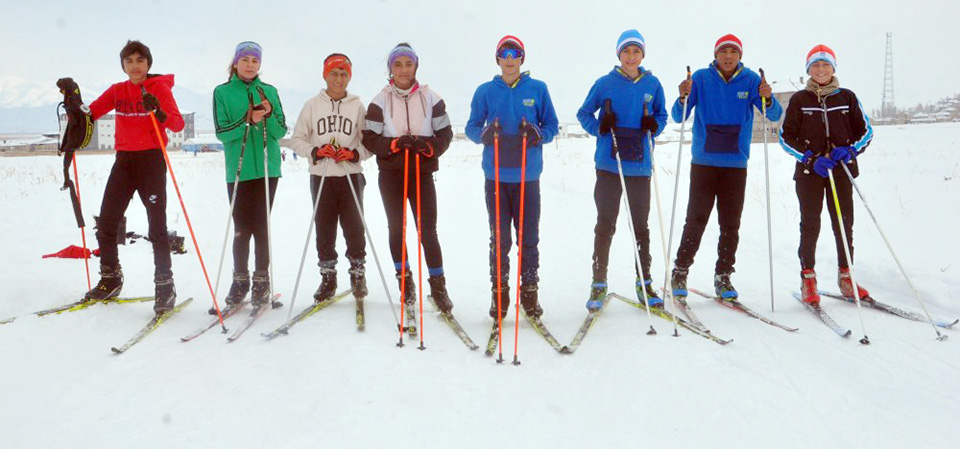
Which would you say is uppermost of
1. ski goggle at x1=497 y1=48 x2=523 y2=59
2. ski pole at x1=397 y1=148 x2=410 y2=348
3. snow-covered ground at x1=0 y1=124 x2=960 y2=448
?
ski goggle at x1=497 y1=48 x2=523 y2=59

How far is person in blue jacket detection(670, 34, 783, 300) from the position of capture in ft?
15.0

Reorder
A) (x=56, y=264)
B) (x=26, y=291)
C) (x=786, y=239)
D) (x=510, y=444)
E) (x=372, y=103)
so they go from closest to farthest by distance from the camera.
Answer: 1. (x=510, y=444)
2. (x=372, y=103)
3. (x=26, y=291)
4. (x=56, y=264)
5. (x=786, y=239)

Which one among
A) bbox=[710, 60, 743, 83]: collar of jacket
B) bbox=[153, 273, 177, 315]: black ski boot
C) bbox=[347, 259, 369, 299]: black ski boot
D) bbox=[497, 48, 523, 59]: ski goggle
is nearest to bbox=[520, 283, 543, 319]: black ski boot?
bbox=[347, 259, 369, 299]: black ski boot

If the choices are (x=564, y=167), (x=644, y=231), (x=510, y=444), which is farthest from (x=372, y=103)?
(x=564, y=167)

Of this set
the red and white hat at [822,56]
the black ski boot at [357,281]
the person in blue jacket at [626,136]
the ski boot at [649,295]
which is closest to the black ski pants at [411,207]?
the black ski boot at [357,281]

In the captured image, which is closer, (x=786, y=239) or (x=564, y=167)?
(x=786, y=239)

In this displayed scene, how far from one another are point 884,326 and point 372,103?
4.21 metres

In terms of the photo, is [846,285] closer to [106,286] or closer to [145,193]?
[145,193]

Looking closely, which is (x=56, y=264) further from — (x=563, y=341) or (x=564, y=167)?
(x=564, y=167)

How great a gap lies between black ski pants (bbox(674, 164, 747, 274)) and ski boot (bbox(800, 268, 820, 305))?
59 cm

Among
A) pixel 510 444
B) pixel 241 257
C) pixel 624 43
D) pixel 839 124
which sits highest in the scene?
pixel 624 43

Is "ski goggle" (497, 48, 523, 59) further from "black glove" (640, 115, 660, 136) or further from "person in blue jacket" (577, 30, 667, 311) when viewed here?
"black glove" (640, 115, 660, 136)

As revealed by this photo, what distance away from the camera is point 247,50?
4.45m

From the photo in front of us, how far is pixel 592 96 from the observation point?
4562 millimetres
